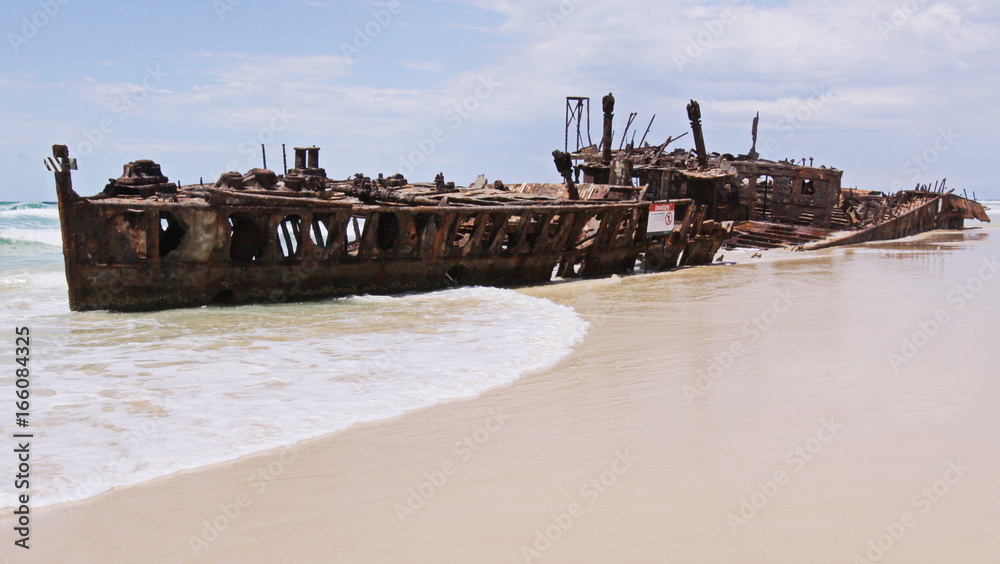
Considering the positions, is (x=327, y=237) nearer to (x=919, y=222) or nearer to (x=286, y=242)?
(x=286, y=242)

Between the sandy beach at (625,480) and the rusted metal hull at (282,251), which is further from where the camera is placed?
the rusted metal hull at (282,251)

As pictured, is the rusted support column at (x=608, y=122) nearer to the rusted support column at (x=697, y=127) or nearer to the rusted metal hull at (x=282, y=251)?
the rusted support column at (x=697, y=127)

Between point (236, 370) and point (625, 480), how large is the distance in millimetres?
4067

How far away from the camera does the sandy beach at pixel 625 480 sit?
146 inches

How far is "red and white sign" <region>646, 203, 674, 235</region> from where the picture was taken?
16.3 metres

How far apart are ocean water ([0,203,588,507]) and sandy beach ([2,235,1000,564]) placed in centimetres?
37

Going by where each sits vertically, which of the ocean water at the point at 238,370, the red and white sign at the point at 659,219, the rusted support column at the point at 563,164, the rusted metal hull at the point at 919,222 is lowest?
the ocean water at the point at 238,370

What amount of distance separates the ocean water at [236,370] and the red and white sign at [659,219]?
514 centimetres

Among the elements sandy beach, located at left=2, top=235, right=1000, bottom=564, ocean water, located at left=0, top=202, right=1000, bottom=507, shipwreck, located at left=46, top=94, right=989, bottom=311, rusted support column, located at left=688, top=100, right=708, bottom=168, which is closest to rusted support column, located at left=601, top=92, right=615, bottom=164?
rusted support column, located at left=688, top=100, right=708, bottom=168

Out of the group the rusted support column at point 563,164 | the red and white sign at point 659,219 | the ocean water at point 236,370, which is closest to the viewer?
the ocean water at point 236,370

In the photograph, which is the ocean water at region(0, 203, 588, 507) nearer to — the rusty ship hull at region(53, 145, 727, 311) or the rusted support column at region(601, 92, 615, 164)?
the rusty ship hull at region(53, 145, 727, 311)

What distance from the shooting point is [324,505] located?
416 centimetres

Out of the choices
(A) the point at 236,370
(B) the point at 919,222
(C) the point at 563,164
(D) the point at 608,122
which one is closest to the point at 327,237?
(A) the point at 236,370

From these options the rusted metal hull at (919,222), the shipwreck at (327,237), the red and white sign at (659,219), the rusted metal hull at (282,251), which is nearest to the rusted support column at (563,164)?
the shipwreck at (327,237)
